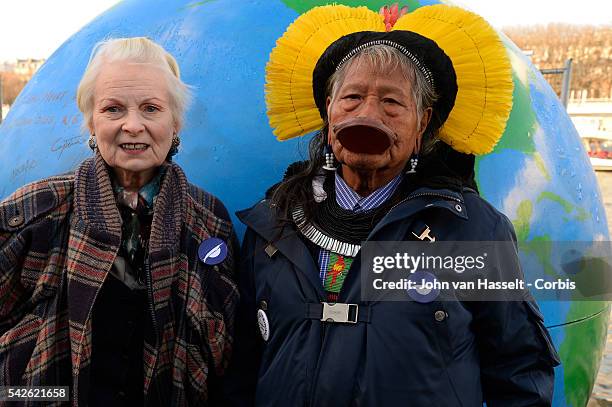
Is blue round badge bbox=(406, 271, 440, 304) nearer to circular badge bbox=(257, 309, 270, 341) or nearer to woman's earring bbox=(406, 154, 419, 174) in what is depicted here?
woman's earring bbox=(406, 154, 419, 174)

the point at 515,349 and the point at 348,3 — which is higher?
the point at 348,3

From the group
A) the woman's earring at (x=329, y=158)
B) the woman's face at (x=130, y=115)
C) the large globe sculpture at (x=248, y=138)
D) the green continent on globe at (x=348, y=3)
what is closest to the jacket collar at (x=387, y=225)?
the woman's earring at (x=329, y=158)

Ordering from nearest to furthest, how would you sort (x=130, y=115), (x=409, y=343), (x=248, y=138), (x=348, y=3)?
(x=409, y=343) < (x=130, y=115) < (x=248, y=138) < (x=348, y=3)

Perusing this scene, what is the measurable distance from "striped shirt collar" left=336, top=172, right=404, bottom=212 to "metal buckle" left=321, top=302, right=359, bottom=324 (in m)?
0.30

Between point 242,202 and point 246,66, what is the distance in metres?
0.54

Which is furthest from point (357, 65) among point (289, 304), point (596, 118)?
point (596, 118)

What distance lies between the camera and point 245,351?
1877mm

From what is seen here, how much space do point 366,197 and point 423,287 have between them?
315mm

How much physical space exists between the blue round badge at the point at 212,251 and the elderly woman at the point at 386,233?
3.5 inches

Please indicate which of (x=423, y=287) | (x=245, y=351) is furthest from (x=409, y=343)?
(x=245, y=351)

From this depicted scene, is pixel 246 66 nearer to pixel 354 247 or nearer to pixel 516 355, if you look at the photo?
pixel 354 247

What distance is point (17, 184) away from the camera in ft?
8.72

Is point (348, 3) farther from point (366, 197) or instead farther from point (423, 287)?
point (423, 287)

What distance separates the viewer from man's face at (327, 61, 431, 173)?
1659 mm
